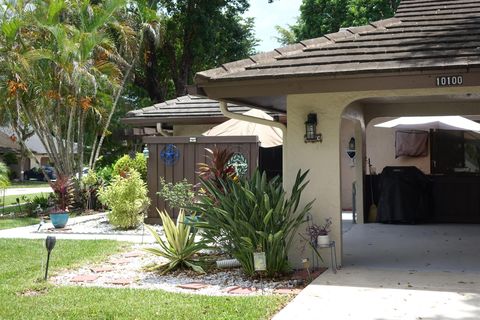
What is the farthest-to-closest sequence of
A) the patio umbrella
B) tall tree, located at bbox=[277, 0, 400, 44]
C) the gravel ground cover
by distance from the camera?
1. tall tree, located at bbox=[277, 0, 400, 44]
2. the patio umbrella
3. the gravel ground cover

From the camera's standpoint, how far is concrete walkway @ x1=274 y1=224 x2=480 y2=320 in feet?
18.5

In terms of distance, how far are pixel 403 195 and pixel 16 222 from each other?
32.5 feet

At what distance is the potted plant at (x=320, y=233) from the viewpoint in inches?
302

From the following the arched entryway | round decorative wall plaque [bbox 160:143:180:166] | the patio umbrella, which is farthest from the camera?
round decorative wall plaque [bbox 160:143:180:166]

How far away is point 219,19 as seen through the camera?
Result: 29.4 meters

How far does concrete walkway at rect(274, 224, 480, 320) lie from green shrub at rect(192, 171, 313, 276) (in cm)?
70

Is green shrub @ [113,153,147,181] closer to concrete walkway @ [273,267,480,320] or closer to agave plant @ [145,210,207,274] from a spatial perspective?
agave plant @ [145,210,207,274]

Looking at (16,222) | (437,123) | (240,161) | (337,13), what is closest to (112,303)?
(240,161)

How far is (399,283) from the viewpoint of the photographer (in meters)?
6.88

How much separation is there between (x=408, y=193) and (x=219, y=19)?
18.8 m

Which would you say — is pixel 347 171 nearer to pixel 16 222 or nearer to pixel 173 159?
pixel 173 159

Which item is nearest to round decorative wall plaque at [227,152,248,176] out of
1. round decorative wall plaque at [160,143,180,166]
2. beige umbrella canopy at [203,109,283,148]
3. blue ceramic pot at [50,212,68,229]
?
beige umbrella canopy at [203,109,283,148]

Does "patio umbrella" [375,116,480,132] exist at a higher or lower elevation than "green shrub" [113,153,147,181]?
higher

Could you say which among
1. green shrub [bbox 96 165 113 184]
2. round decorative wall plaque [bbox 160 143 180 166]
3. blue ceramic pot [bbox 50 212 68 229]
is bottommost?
blue ceramic pot [bbox 50 212 68 229]
